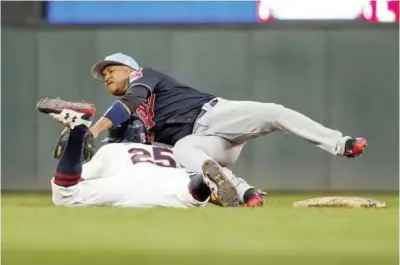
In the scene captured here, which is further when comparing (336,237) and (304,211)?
(304,211)

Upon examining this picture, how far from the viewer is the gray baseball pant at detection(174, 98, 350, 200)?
7.64 meters

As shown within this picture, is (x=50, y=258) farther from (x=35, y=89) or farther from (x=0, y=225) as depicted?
(x=35, y=89)

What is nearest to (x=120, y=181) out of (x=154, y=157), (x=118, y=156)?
(x=118, y=156)

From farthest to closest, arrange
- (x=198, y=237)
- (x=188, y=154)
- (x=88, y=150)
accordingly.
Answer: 1. (x=88, y=150)
2. (x=188, y=154)
3. (x=198, y=237)

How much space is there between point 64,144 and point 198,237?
218 cm

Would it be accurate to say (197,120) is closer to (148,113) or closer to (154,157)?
(148,113)

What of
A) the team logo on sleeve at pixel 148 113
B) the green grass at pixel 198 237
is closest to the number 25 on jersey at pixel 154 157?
the team logo on sleeve at pixel 148 113

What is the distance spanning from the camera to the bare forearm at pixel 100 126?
7.56 metres

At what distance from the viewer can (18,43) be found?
41.1 ft

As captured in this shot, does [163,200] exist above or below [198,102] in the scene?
below

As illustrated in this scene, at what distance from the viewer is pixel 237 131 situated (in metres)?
7.98

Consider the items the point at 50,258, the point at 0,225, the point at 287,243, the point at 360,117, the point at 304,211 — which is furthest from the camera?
the point at 360,117

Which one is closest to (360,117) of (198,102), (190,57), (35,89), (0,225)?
(190,57)

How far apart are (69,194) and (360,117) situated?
5508mm
